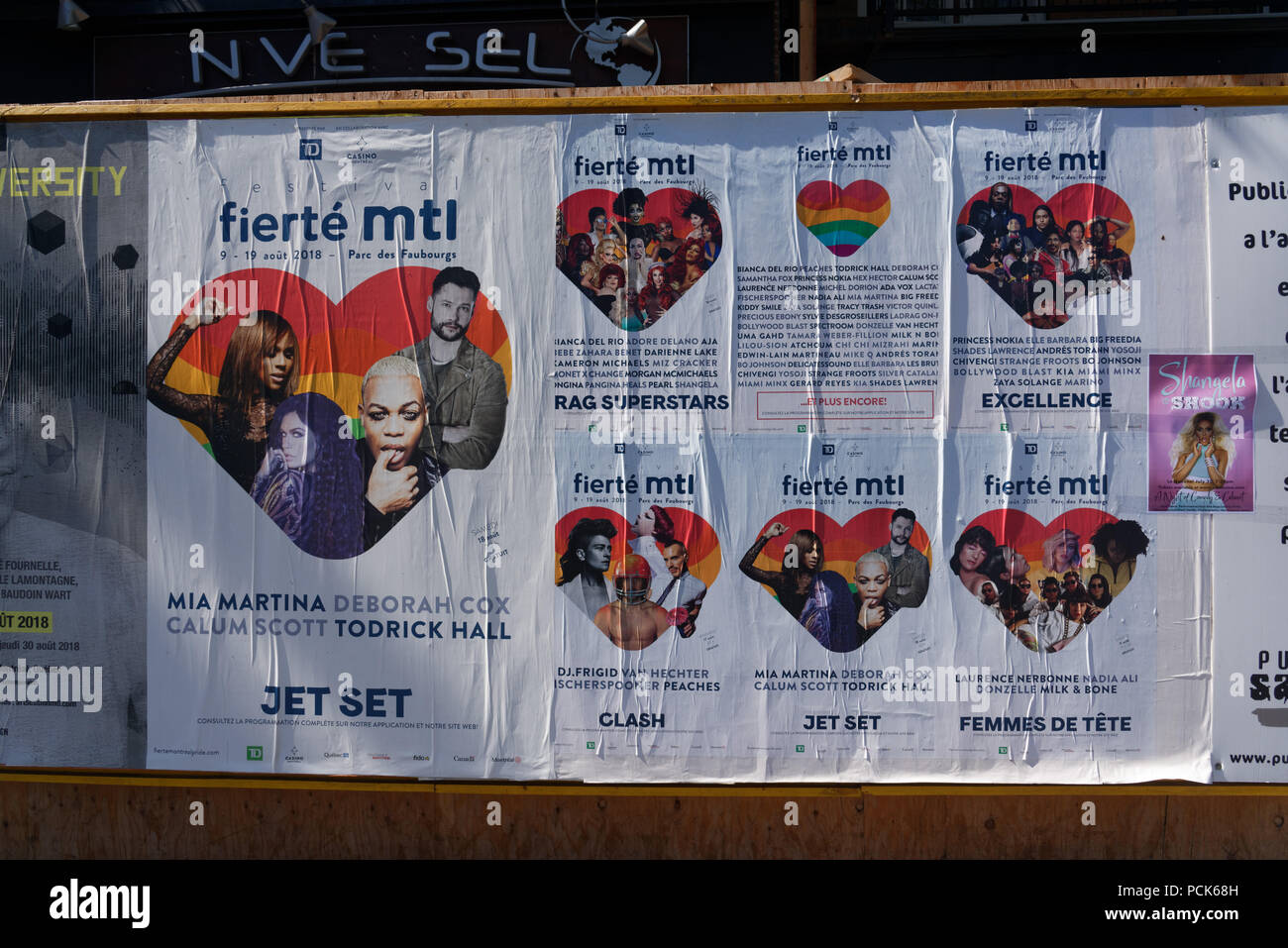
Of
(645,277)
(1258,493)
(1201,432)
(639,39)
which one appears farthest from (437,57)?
(1258,493)

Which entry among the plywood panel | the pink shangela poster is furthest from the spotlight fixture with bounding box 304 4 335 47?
the pink shangela poster

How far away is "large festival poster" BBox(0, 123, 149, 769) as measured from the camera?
352cm

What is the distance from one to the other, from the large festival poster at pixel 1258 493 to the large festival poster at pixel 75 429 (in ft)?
13.9

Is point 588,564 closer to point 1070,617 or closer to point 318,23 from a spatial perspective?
point 1070,617

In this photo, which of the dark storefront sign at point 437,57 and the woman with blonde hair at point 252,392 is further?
the dark storefront sign at point 437,57

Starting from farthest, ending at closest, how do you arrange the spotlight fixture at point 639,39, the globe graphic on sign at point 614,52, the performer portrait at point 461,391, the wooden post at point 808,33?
the globe graphic on sign at point 614,52, the spotlight fixture at point 639,39, the wooden post at point 808,33, the performer portrait at point 461,391

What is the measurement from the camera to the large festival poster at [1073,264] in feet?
11.0

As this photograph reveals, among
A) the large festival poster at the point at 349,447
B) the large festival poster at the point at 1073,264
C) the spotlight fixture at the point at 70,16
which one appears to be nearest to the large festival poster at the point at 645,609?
the large festival poster at the point at 349,447

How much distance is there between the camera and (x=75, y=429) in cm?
353

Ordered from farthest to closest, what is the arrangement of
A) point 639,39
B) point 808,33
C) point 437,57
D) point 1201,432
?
point 437,57
point 639,39
point 808,33
point 1201,432

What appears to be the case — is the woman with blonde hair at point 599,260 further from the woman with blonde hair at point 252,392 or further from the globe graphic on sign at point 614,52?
the globe graphic on sign at point 614,52

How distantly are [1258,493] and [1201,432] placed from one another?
325mm

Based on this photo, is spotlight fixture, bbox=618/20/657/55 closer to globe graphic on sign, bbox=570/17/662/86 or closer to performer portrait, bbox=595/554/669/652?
globe graphic on sign, bbox=570/17/662/86

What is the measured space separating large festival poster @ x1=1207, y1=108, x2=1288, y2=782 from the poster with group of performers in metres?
0.01
